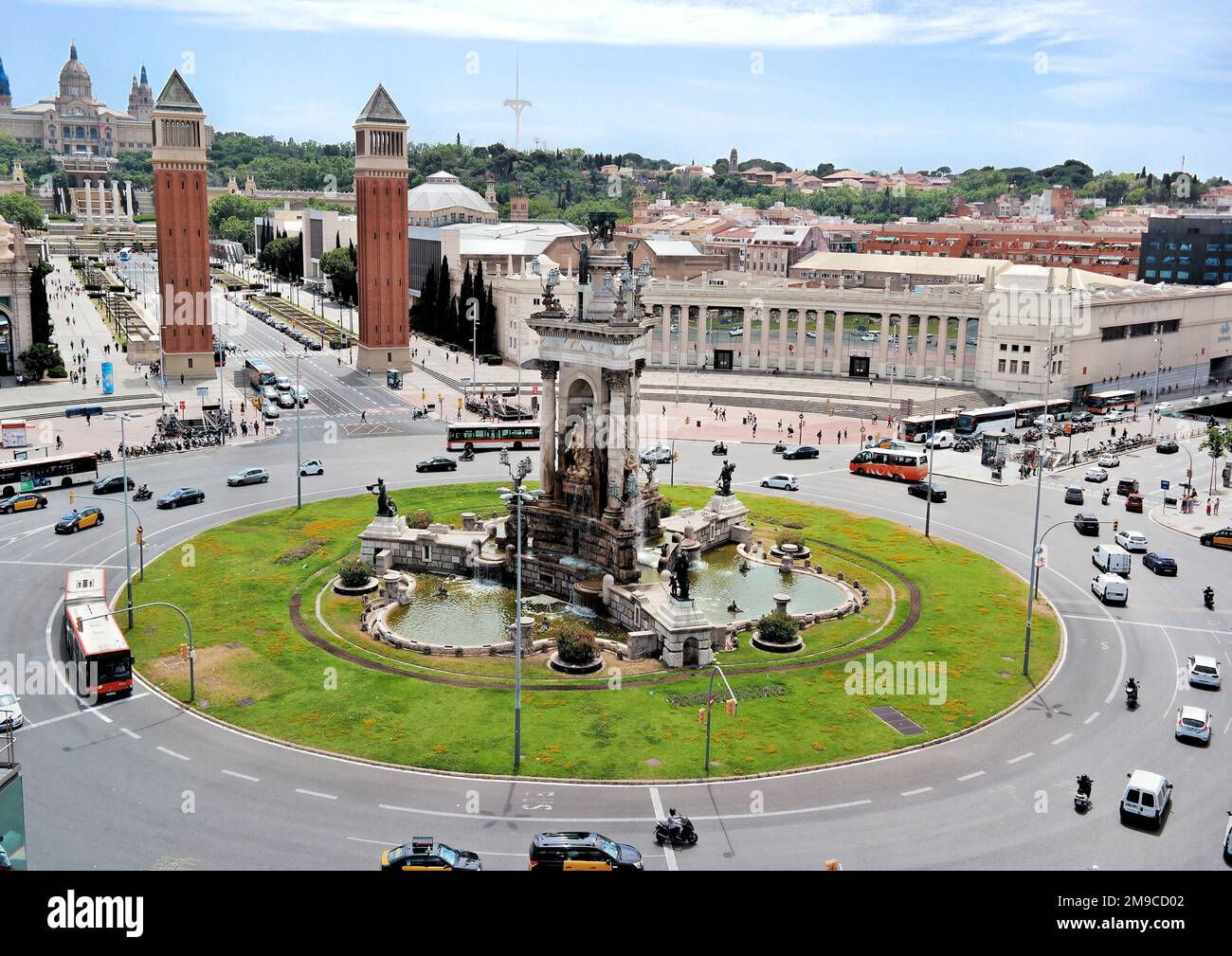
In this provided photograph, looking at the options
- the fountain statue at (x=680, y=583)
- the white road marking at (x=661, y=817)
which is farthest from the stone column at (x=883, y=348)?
the white road marking at (x=661, y=817)

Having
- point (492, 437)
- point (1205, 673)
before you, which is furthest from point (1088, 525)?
point (492, 437)

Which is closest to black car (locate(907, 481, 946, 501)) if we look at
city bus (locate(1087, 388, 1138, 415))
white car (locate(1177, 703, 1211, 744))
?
white car (locate(1177, 703, 1211, 744))

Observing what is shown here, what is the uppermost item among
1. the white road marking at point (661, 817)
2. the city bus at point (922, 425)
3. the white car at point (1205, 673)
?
the city bus at point (922, 425)

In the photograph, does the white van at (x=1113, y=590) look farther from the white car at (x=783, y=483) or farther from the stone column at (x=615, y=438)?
the white car at (x=783, y=483)

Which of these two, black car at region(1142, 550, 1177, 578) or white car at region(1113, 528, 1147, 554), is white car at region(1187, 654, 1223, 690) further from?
white car at region(1113, 528, 1147, 554)

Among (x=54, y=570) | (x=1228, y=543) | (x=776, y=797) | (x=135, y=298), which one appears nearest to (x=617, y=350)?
(x=776, y=797)
